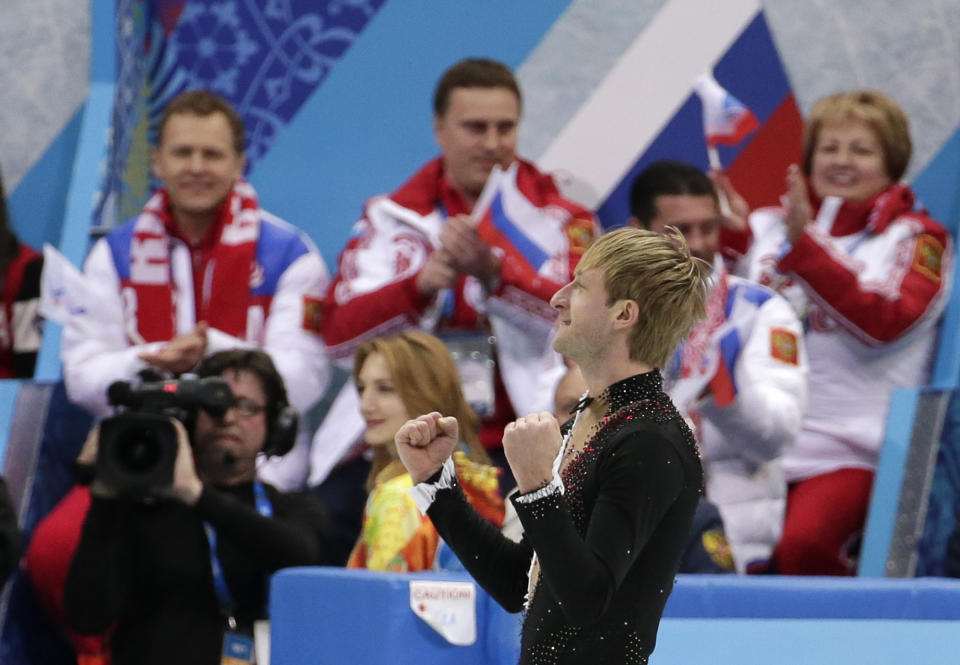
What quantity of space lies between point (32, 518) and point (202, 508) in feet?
3.07

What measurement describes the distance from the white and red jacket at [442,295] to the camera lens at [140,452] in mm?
854

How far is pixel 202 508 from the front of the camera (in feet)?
11.9

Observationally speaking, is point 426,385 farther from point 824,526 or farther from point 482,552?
point 482,552

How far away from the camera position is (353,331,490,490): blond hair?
3.76 metres

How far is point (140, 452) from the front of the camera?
363 cm

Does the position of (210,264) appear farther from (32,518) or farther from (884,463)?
(884,463)

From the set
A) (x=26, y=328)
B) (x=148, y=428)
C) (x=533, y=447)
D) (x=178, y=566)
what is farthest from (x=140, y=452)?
(x=533, y=447)

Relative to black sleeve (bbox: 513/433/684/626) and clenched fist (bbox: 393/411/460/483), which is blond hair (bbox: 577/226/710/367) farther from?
clenched fist (bbox: 393/411/460/483)

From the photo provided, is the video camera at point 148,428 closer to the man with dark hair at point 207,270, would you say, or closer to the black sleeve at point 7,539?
the black sleeve at point 7,539

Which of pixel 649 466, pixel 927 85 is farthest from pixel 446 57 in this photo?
pixel 649 466

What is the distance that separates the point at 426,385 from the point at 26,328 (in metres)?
1.59

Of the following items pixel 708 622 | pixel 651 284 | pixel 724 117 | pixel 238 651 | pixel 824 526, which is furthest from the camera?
pixel 724 117

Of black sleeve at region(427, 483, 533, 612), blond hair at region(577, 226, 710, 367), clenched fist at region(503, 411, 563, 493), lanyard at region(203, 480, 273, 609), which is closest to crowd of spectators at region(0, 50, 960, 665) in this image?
lanyard at region(203, 480, 273, 609)

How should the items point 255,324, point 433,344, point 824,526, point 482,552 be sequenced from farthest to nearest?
point 255,324 → point 824,526 → point 433,344 → point 482,552
